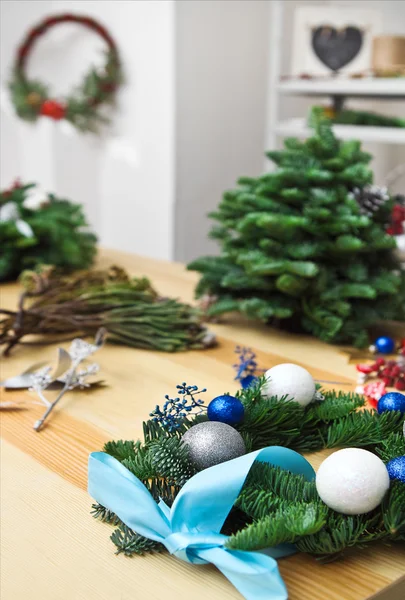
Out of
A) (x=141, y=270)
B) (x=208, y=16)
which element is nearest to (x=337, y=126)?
(x=208, y=16)

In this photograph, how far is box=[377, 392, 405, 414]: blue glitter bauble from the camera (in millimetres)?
670

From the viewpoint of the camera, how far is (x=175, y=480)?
0.56m

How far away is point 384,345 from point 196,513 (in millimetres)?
550

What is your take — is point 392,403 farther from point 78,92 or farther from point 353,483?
point 78,92

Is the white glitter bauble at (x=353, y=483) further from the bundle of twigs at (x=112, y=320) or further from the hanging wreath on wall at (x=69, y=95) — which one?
the hanging wreath on wall at (x=69, y=95)

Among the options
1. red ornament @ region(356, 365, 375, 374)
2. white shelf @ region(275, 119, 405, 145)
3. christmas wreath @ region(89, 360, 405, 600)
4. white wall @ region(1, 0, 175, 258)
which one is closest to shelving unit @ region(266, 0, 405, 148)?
white shelf @ region(275, 119, 405, 145)

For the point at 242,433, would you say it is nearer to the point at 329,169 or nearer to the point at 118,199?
the point at 329,169

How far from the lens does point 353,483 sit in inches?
19.6

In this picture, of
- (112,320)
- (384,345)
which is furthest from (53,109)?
(384,345)

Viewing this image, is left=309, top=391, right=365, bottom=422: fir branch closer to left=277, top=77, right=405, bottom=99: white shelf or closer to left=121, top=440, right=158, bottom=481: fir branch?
left=121, top=440, right=158, bottom=481: fir branch

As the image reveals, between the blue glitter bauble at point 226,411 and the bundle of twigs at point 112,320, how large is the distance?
0.35m

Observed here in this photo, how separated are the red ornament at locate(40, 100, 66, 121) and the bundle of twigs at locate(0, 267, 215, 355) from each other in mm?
2442

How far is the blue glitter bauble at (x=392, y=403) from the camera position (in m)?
0.67

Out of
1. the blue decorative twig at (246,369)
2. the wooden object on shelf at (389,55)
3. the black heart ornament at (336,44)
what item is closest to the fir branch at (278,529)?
the blue decorative twig at (246,369)
